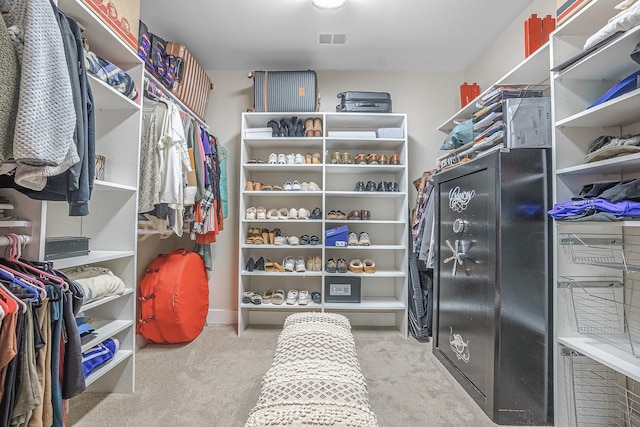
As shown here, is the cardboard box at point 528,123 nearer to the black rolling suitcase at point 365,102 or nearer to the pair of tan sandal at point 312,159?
the black rolling suitcase at point 365,102

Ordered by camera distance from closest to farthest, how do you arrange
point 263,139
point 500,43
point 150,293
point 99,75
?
point 99,75 → point 150,293 → point 500,43 → point 263,139

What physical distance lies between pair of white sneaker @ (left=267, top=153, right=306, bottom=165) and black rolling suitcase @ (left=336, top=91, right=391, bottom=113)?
0.60 metres

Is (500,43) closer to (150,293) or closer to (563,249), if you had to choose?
(563,249)

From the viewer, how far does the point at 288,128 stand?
9.16 ft

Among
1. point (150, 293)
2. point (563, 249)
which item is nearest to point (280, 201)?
point (150, 293)

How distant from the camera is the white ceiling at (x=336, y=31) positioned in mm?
2182

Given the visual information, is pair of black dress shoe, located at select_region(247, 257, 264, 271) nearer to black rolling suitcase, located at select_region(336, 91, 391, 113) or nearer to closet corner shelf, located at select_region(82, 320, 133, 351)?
closet corner shelf, located at select_region(82, 320, 133, 351)

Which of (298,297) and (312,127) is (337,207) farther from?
(298,297)

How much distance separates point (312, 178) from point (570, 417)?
2.48m

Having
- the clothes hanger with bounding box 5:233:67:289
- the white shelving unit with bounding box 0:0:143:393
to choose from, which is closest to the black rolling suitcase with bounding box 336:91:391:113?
the white shelving unit with bounding box 0:0:143:393

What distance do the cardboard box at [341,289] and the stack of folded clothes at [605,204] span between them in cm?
170

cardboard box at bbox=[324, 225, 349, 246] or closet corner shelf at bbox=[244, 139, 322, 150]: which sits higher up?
closet corner shelf at bbox=[244, 139, 322, 150]

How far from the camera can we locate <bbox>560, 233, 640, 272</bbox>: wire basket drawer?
144cm

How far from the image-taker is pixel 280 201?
10.0ft
